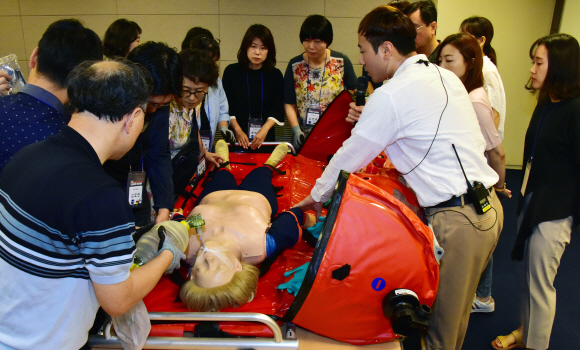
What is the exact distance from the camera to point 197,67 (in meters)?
2.25

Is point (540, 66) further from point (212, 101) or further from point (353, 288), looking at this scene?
point (212, 101)

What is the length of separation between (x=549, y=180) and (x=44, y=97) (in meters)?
2.35

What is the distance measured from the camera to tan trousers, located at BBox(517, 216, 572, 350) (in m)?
2.11

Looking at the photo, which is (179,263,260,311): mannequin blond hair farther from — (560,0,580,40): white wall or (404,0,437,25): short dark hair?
(560,0,580,40): white wall

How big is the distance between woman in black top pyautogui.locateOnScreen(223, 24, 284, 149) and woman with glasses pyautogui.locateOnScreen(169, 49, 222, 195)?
58cm

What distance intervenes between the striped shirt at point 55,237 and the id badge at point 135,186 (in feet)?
2.59

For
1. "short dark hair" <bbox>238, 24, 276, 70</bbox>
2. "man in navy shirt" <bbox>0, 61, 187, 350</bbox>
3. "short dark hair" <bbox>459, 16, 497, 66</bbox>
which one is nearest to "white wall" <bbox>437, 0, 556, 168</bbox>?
"short dark hair" <bbox>459, 16, 497, 66</bbox>

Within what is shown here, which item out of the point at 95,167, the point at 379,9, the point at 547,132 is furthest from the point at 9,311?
the point at 547,132

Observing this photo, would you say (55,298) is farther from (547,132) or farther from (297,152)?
(297,152)

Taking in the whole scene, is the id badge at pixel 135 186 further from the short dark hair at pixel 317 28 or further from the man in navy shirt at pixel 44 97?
the short dark hair at pixel 317 28

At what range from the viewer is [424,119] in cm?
→ 165

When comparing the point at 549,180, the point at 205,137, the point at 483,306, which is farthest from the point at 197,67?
the point at 483,306

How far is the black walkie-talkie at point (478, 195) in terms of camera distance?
5.45 ft

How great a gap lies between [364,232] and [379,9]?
1007 millimetres
